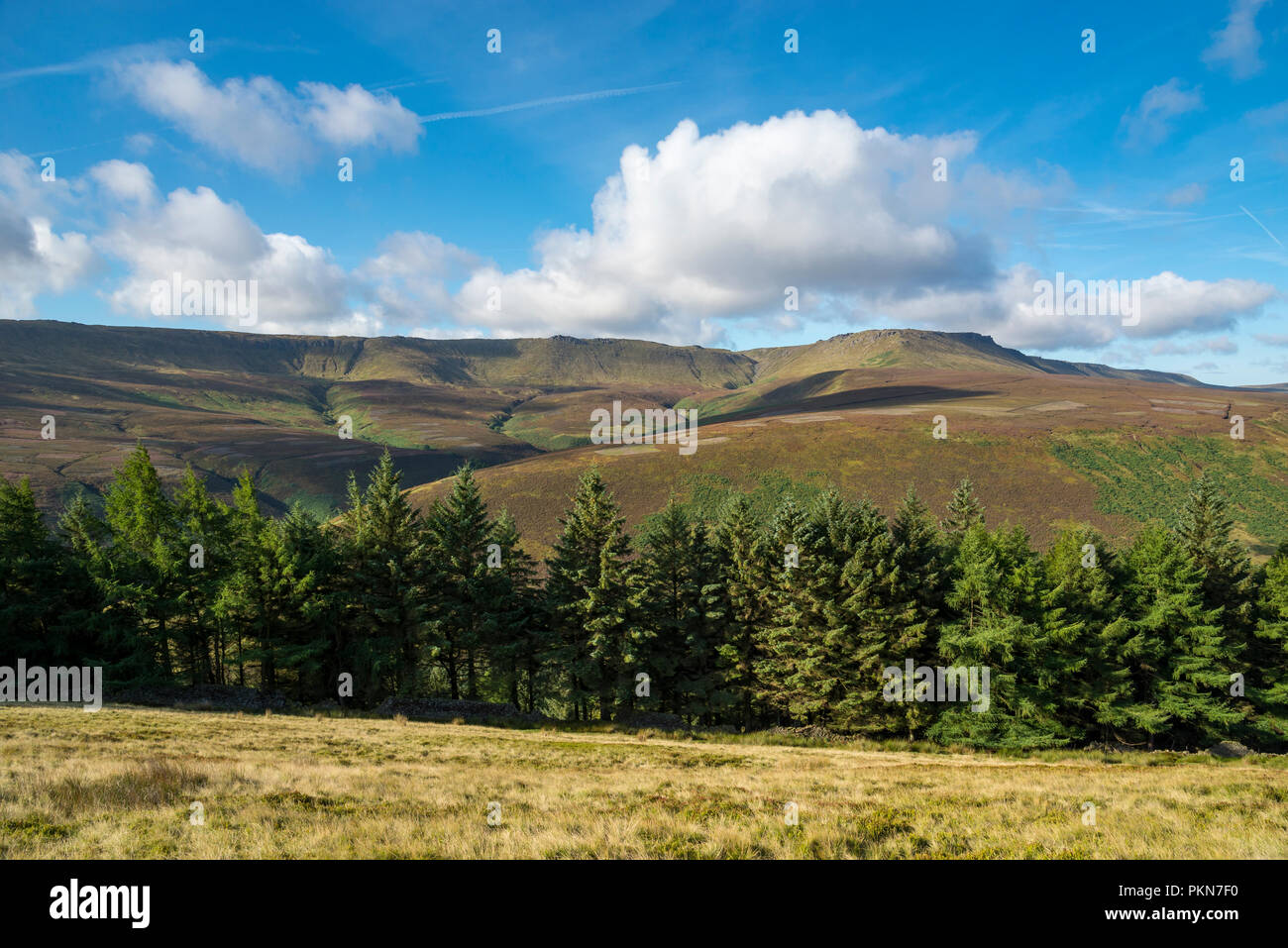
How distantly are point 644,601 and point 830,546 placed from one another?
1281 cm

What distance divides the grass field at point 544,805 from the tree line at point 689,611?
44.6 feet

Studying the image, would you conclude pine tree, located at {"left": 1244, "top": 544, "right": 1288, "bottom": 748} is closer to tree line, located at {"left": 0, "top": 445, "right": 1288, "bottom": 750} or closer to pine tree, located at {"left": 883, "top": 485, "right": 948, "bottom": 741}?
tree line, located at {"left": 0, "top": 445, "right": 1288, "bottom": 750}

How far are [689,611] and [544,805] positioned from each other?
26828mm

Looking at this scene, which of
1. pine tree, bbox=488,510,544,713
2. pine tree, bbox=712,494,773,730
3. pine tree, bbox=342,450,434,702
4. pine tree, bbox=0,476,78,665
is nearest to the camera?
pine tree, bbox=0,476,78,665

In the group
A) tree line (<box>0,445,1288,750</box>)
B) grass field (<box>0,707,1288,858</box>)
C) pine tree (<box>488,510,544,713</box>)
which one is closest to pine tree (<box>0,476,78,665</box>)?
tree line (<box>0,445,1288,750</box>)

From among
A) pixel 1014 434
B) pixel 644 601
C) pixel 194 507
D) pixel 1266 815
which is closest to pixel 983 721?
pixel 644 601

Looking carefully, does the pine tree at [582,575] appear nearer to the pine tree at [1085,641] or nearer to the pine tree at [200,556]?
the pine tree at [200,556]

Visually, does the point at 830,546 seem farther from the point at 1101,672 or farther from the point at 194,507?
the point at 194,507

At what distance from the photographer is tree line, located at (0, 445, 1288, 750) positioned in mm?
33125

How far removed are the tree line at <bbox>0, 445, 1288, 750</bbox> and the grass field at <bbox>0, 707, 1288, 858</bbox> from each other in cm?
1359

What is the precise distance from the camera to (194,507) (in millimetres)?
34969

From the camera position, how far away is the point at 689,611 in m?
37.5

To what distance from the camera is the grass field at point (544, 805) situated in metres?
8.20
